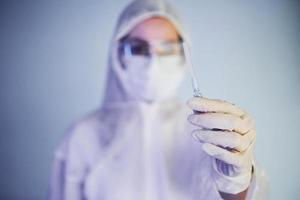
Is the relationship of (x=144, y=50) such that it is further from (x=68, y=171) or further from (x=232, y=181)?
(x=232, y=181)

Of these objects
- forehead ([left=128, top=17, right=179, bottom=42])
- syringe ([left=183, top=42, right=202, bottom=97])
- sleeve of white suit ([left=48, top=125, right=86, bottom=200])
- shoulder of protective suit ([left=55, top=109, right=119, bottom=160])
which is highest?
forehead ([left=128, top=17, right=179, bottom=42])

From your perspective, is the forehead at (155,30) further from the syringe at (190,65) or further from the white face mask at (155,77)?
the syringe at (190,65)

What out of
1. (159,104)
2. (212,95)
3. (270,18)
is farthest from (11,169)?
(270,18)

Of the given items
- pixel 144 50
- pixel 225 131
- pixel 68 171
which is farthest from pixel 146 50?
pixel 225 131

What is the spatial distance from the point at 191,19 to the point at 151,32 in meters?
0.11

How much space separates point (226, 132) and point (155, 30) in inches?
17.5

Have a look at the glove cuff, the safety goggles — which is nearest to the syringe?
the glove cuff

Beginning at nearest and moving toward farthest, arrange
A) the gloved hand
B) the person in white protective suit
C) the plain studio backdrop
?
the gloved hand, the plain studio backdrop, the person in white protective suit

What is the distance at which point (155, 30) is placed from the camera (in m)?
0.81

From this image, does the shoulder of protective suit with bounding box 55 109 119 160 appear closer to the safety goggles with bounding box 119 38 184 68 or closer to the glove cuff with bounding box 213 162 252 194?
the safety goggles with bounding box 119 38 184 68

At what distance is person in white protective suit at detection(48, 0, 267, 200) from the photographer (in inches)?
28.2

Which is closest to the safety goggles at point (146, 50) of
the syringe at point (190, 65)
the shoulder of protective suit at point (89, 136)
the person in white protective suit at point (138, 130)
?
the person in white protective suit at point (138, 130)

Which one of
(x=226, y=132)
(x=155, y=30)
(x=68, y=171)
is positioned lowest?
(x=68, y=171)

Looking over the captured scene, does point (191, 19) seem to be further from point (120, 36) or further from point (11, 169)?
point (11, 169)
